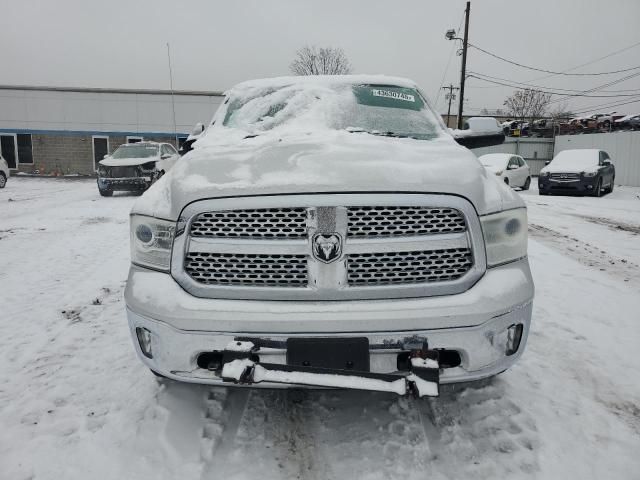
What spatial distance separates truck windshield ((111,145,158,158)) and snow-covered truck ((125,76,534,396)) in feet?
43.1

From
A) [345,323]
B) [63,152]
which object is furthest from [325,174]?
[63,152]

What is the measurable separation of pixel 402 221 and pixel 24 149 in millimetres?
34587

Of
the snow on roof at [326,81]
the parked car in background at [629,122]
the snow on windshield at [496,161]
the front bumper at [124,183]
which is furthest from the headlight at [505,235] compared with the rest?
the parked car in background at [629,122]

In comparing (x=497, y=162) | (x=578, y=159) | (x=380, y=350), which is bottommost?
(x=380, y=350)

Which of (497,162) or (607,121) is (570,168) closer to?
(497,162)

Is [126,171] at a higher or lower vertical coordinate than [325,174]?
lower

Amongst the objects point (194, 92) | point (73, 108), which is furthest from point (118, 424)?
point (73, 108)

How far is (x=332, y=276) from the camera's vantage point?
2.05 metres

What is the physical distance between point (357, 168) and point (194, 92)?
3014cm

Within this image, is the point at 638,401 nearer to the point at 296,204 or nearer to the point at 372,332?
the point at 372,332

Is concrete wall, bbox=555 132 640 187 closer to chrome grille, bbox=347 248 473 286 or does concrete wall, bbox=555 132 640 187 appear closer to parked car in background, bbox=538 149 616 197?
parked car in background, bbox=538 149 616 197

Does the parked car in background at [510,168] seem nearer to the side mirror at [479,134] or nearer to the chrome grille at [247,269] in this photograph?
the side mirror at [479,134]

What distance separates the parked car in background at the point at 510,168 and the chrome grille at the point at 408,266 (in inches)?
588

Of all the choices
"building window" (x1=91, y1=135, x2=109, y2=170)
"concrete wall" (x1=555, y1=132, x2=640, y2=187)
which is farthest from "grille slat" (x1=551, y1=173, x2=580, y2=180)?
"building window" (x1=91, y1=135, x2=109, y2=170)
